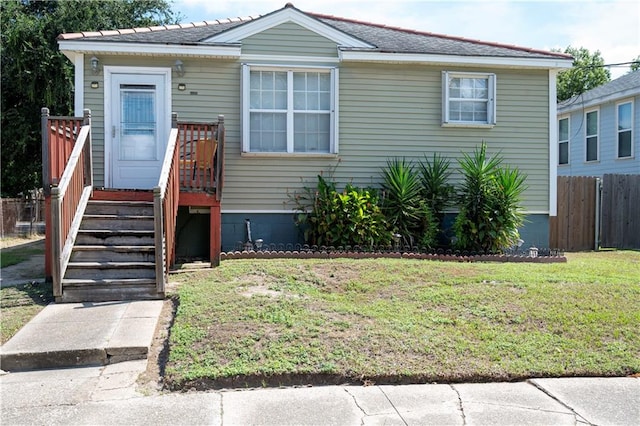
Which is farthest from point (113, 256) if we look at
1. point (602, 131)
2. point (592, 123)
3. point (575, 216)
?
point (592, 123)

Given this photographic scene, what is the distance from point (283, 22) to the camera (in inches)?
360

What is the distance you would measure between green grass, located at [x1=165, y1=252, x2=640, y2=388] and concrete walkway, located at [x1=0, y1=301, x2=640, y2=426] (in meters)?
0.16

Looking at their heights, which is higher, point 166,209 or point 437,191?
point 437,191

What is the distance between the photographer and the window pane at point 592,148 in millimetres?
16219

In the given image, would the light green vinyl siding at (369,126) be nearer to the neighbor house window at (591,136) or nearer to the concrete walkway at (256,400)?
the concrete walkway at (256,400)

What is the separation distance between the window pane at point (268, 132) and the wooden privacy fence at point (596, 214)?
652cm

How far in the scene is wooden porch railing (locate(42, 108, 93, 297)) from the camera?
575cm

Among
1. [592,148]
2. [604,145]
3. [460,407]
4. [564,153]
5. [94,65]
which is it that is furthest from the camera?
[564,153]

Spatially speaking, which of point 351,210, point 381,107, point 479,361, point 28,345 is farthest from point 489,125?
point 28,345

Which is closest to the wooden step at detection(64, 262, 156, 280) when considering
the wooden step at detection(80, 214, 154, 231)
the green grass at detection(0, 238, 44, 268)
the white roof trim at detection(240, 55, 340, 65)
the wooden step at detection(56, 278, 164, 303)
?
the wooden step at detection(56, 278, 164, 303)

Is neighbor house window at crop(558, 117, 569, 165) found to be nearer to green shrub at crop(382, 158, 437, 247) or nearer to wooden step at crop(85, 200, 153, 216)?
green shrub at crop(382, 158, 437, 247)

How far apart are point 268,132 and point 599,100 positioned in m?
11.7

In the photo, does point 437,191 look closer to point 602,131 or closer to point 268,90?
point 268,90

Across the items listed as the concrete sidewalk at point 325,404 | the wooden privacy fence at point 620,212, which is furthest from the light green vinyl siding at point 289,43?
the wooden privacy fence at point 620,212
